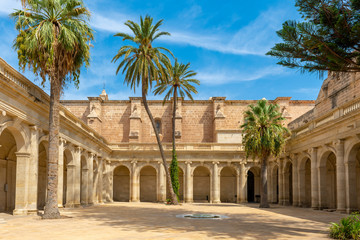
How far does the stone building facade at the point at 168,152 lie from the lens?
755 inches

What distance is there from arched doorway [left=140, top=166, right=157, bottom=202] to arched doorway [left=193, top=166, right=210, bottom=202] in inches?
191

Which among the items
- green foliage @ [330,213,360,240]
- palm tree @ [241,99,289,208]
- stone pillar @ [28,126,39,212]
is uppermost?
palm tree @ [241,99,289,208]

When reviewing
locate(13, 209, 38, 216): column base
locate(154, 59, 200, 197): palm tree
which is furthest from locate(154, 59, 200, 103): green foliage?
locate(13, 209, 38, 216): column base

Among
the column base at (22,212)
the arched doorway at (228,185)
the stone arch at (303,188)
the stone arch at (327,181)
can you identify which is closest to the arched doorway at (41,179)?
the column base at (22,212)

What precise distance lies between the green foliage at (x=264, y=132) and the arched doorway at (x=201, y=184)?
1445 centimetres

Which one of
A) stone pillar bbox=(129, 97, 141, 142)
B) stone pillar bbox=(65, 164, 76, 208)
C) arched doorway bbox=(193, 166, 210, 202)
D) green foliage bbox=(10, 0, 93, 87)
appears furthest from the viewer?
stone pillar bbox=(129, 97, 141, 142)

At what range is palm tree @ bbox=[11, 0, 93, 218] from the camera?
17.7m

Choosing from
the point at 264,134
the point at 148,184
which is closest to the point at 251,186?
the point at 148,184

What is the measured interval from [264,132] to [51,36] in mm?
18121

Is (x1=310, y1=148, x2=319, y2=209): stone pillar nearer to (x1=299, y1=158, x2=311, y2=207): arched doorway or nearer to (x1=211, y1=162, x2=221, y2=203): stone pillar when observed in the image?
(x1=299, y1=158, x2=311, y2=207): arched doorway

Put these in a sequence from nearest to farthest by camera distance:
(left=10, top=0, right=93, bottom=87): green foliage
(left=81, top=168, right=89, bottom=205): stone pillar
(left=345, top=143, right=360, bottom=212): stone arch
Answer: (left=10, top=0, right=93, bottom=87): green foliage → (left=345, top=143, right=360, bottom=212): stone arch → (left=81, top=168, right=89, bottom=205): stone pillar

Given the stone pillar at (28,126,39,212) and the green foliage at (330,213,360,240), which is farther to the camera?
the stone pillar at (28,126,39,212)

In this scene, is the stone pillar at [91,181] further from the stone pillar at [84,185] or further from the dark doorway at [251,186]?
the dark doorway at [251,186]

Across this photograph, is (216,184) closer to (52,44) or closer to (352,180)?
(352,180)
